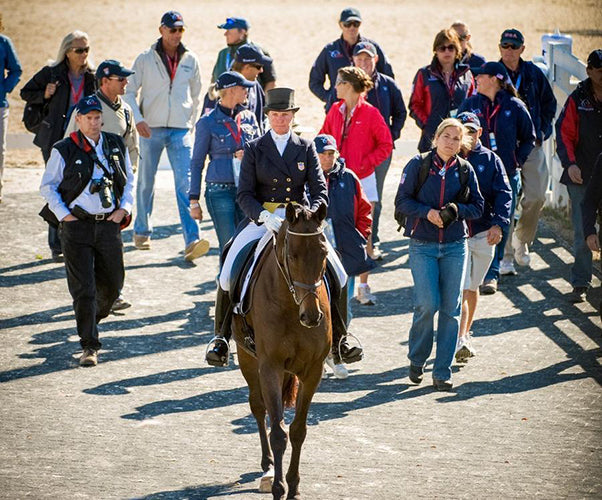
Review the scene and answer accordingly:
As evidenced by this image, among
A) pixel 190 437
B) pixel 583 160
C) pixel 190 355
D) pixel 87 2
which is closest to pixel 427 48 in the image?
pixel 87 2

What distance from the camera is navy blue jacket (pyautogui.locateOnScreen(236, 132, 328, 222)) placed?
387 inches

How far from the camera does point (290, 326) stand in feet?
27.7

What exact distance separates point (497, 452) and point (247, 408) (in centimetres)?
225

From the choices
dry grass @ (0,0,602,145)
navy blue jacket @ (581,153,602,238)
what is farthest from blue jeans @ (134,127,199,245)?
dry grass @ (0,0,602,145)

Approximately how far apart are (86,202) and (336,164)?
2406mm

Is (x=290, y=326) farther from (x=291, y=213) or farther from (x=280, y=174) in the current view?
A: (x=280, y=174)

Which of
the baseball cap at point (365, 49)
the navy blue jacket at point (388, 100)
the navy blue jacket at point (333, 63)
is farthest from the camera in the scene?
the navy blue jacket at point (333, 63)

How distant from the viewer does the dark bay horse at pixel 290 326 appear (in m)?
7.98

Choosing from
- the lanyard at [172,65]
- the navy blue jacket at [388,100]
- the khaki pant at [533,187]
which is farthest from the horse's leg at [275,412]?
the lanyard at [172,65]

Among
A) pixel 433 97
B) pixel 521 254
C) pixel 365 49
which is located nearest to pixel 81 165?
pixel 365 49

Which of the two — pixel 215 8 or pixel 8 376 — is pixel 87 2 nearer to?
pixel 215 8

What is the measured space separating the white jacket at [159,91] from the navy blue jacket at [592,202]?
574cm

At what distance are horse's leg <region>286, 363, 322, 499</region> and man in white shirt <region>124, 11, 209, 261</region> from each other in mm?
6269

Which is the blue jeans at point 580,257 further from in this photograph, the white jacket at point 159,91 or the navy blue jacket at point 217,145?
the white jacket at point 159,91
